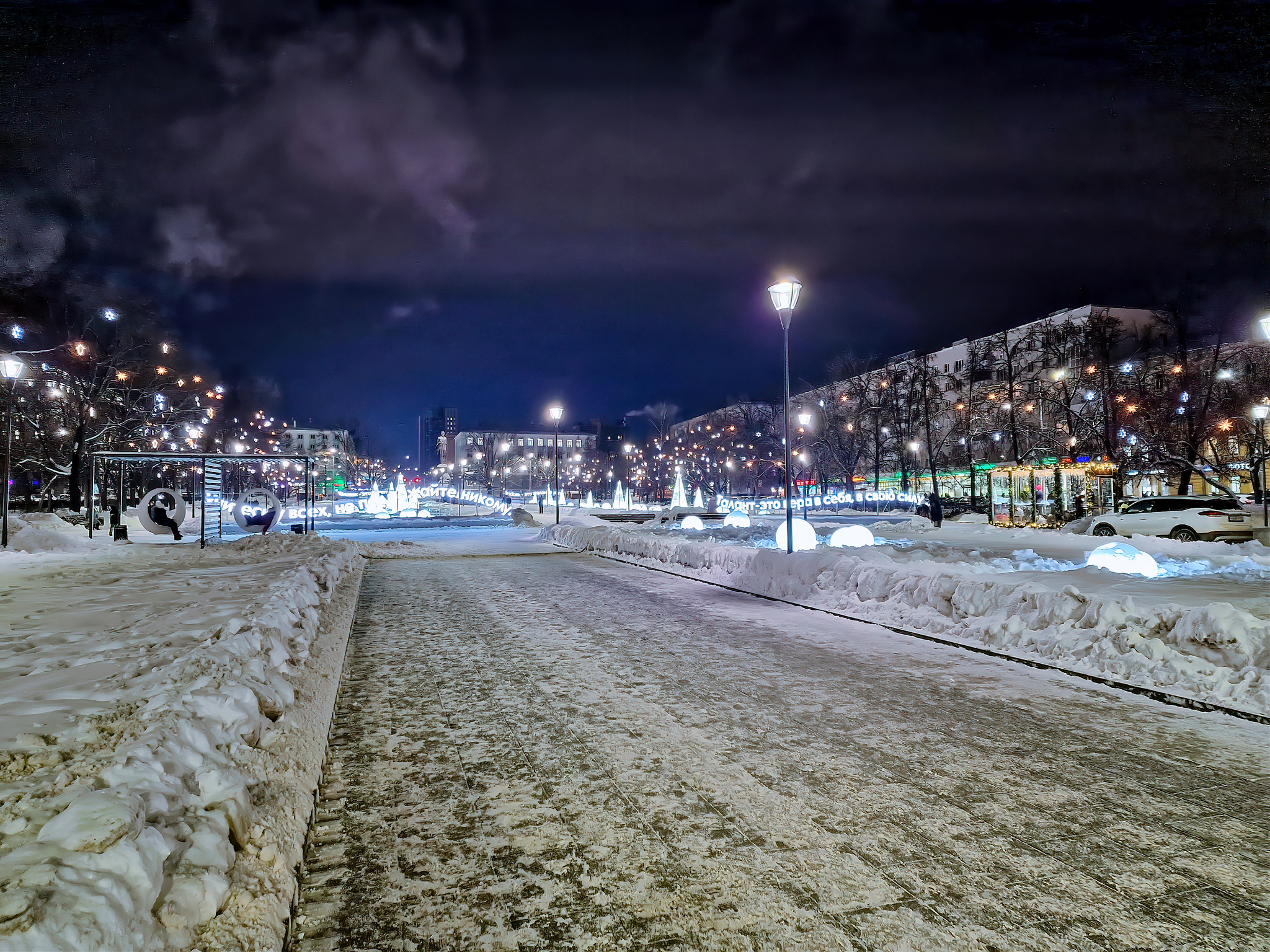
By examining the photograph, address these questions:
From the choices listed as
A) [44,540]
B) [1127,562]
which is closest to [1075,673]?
[1127,562]

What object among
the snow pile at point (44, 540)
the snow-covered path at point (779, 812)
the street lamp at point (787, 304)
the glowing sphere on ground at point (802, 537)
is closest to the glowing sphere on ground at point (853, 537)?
the glowing sphere on ground at point (802, 537)

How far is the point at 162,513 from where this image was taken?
27.3m

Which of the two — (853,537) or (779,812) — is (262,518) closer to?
(853,537)

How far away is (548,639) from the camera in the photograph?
924 centimetres

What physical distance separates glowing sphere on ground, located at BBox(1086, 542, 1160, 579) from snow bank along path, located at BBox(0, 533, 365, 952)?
1284cm

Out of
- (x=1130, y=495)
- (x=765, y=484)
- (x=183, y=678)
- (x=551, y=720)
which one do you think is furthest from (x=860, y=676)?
(x=765, y=484)

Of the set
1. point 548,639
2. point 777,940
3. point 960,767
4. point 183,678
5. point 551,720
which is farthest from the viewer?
point 548,639

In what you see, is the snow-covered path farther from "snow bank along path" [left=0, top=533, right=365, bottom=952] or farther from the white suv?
the white suv

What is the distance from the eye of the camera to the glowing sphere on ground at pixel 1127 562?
12766 millimetres

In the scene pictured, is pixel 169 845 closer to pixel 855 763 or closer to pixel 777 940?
pixel 777 940

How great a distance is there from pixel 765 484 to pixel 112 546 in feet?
256

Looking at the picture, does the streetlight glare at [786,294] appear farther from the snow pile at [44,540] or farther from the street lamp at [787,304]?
the snow pile at [44,540]

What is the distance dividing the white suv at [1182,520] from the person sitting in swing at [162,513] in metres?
33.1

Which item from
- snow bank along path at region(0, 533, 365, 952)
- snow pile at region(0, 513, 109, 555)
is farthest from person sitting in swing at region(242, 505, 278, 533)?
snow bank along path at region(0, 533, 365, 952)
